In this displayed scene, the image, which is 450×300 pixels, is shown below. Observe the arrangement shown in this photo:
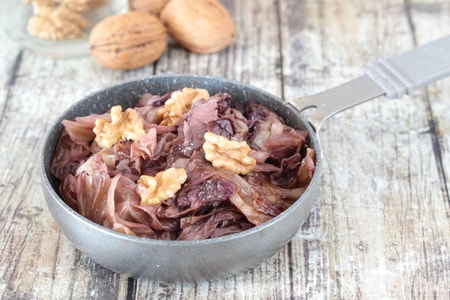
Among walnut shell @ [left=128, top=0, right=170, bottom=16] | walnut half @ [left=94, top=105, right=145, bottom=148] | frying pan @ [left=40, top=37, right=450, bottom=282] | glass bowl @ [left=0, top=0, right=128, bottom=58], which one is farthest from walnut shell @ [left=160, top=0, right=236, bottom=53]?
walnut half @ [left=94, top=105, right=145, bottom=148]

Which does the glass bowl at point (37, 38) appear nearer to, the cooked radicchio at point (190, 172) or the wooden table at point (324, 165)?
the wooden table at point (324, 165)

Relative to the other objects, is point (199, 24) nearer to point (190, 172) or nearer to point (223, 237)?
point (190, 172)

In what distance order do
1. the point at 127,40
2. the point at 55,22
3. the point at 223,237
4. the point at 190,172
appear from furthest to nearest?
the point at 55,22 → the point at 127,40 → the point at 190,172 → the point at 223,237

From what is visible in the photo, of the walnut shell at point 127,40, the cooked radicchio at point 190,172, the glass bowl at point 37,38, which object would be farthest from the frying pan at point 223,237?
the glass bowl at point 37,38

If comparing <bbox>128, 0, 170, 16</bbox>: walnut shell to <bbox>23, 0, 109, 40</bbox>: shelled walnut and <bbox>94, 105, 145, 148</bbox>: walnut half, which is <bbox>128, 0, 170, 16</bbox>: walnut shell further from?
<bbox>94, 105, 145, 148</bbox>: walnut half

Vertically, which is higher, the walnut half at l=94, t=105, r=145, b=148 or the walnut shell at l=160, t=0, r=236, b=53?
the walnut half at l=94, t=105, r=145, b=148

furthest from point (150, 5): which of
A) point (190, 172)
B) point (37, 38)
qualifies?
point (190, 172)

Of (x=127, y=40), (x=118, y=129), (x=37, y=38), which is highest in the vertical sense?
(x=118, y=129)
